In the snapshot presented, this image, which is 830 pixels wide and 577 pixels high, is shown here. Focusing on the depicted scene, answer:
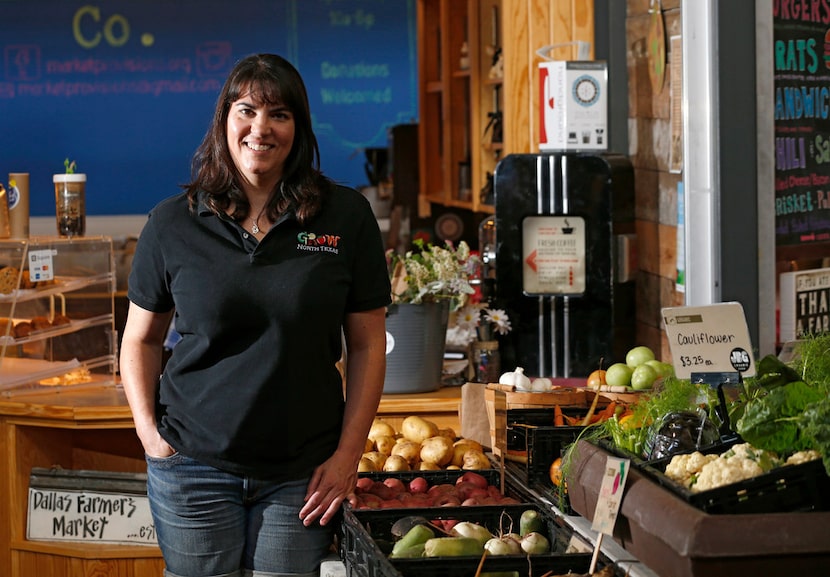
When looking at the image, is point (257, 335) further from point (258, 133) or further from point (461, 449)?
point (461, 449)

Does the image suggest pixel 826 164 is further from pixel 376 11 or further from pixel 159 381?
pixel 376 11

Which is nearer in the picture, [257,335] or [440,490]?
[257,335]

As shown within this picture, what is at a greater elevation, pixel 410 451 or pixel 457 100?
pixel 457 100

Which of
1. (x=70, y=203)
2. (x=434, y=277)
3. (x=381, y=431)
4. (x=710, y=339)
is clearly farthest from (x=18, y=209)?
(x=710, y=339)

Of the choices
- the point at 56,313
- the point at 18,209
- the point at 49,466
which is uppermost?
the point at 18,209

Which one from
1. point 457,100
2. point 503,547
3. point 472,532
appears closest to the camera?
point 503,547

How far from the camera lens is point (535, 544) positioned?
2465 millimetres

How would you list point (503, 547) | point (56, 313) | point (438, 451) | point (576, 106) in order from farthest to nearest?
point (576, 106) → point (56, 313) → point (438, 451) → point (503, 547)

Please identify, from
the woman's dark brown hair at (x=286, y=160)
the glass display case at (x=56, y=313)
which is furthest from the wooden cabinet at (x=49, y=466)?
the woman's dark brown hair at (x=286, y=160)

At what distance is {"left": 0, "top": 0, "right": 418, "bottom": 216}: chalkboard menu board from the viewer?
31.7ft

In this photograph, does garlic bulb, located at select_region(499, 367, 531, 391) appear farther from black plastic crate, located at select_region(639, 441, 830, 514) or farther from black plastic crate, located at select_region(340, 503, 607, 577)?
black plastic crate, located at select_region(639, 441, 830, 514)

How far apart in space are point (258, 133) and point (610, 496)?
1.07 meters

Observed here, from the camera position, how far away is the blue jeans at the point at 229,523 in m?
2.63

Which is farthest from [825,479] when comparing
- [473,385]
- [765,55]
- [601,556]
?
[765,55]
